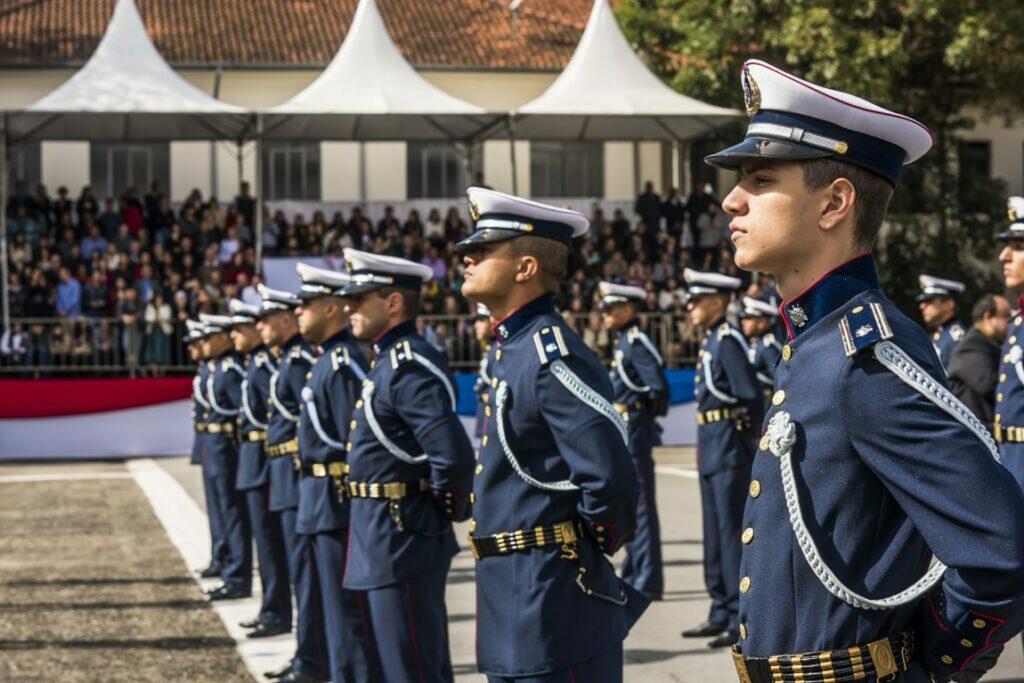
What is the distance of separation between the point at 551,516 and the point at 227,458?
321 inches

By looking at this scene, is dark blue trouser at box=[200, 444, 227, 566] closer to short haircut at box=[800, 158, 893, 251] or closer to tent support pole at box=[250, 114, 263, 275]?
short haircut at box=[800, 158, 893, 251]

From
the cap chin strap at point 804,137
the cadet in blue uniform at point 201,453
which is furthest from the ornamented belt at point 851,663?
the cadet in blue uniform at point 201,453

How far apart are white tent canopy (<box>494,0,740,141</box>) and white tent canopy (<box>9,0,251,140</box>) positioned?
529 cm

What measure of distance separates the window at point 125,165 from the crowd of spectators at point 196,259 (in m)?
7.67

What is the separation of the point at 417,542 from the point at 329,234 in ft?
70.3

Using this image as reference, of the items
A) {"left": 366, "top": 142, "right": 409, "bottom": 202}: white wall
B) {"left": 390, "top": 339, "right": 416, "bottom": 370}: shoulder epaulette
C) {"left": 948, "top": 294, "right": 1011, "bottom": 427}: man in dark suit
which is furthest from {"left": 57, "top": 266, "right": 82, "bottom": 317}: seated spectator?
{"left": 390, "top": 339, "right": 416, "bottom": 370}: shoulder epaulette

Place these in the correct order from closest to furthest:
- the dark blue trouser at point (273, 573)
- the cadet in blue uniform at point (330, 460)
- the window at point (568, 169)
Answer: the cadet in blue uniform at point (330, 460), the dark blue trouser at point (273, 573), the window at point (568, 169)

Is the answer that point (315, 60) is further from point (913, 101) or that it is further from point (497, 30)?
point (913, 101)

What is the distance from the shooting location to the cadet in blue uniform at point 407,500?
19.6ft

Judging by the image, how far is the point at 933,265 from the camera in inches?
1213

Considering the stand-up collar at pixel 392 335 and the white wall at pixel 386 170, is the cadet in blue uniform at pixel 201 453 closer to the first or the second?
the stand-up collar at pixel 392 335

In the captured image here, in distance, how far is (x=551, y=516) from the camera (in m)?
4.57

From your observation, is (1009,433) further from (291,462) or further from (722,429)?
(291,462)

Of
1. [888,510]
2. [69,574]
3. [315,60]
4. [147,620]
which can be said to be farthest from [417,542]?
[315,60]
